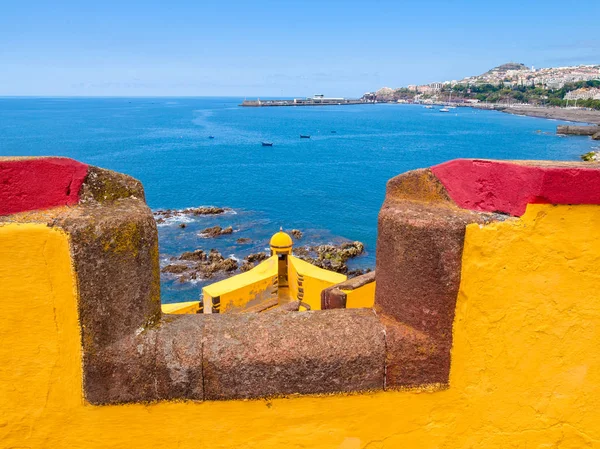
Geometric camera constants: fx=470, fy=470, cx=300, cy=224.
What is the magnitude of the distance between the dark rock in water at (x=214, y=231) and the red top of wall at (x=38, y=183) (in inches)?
1179

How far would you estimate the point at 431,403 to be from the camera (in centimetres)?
267

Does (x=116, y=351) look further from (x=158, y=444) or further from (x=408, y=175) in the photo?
(x=408, y=175)

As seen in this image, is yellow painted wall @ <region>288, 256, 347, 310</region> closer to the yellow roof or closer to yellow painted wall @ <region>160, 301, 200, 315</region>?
the yellow roof

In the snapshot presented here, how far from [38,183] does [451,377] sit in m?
2.49

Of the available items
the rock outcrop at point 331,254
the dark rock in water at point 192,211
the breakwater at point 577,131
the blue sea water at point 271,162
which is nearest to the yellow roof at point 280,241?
the blue sea water at point 271,162

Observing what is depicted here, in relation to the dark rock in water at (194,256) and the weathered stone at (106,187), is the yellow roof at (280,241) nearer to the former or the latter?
the weathered stone at (106,187)

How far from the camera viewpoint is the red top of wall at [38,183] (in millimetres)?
2404

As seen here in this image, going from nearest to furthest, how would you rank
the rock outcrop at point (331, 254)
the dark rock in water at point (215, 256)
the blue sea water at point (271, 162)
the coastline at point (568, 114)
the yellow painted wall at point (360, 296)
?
the yellow painted wall at point (360, 296) → the rock outcrop at point (331, 254) → the dark rock in water at point (215, 256) → the blue sea water at point (271, 162) → the coastline at point (568, 114)

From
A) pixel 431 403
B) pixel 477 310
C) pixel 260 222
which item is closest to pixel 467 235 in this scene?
pixel 477 310

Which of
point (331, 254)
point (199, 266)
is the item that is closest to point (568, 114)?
point (331, 254)

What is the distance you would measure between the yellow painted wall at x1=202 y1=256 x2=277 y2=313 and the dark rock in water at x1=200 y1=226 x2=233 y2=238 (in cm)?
1777

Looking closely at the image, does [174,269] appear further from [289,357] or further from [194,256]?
[289,357]

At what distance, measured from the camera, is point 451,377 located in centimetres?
266

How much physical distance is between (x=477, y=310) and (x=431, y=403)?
0.60 metres
